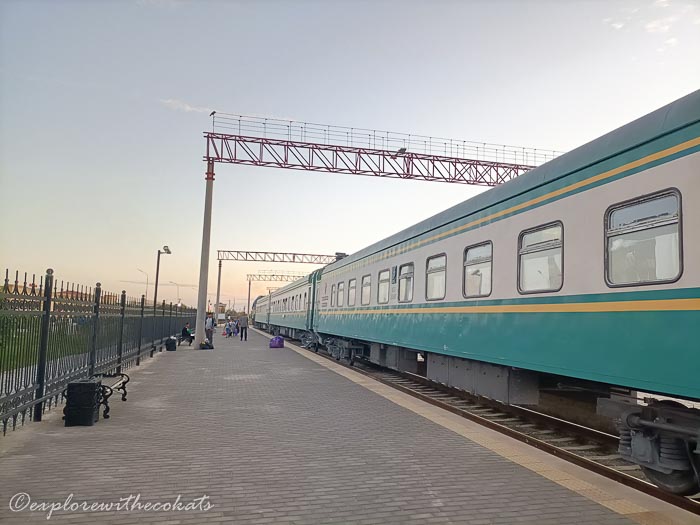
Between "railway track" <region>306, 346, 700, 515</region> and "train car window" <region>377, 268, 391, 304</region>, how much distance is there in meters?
2.39

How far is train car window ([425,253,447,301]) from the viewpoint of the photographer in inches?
→ 394

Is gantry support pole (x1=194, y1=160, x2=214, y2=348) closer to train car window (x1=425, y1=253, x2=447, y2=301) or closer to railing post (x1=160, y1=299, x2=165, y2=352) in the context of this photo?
railing post (x1=160, y1=299, x2=165, y2=352)

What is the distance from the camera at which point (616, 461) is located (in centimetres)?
646

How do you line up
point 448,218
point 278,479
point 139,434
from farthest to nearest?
point 448,218 → point 139,434 → point 278,479

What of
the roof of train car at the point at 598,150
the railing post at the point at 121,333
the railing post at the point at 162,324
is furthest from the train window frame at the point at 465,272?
the railing post at the point at 162,324

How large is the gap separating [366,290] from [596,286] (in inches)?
379

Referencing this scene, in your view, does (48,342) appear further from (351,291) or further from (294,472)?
(351,291)

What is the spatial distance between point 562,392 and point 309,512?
4.93 m

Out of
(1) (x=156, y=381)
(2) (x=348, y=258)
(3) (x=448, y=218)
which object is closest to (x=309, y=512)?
(3) (x=448, y=218)

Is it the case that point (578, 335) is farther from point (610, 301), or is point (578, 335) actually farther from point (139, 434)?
point (139, 434)

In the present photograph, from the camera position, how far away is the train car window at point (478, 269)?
8297 mm

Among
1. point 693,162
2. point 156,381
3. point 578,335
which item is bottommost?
point 156,381

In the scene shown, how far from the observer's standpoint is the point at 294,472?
217 inches

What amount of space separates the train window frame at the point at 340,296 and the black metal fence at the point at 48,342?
7.33 m
